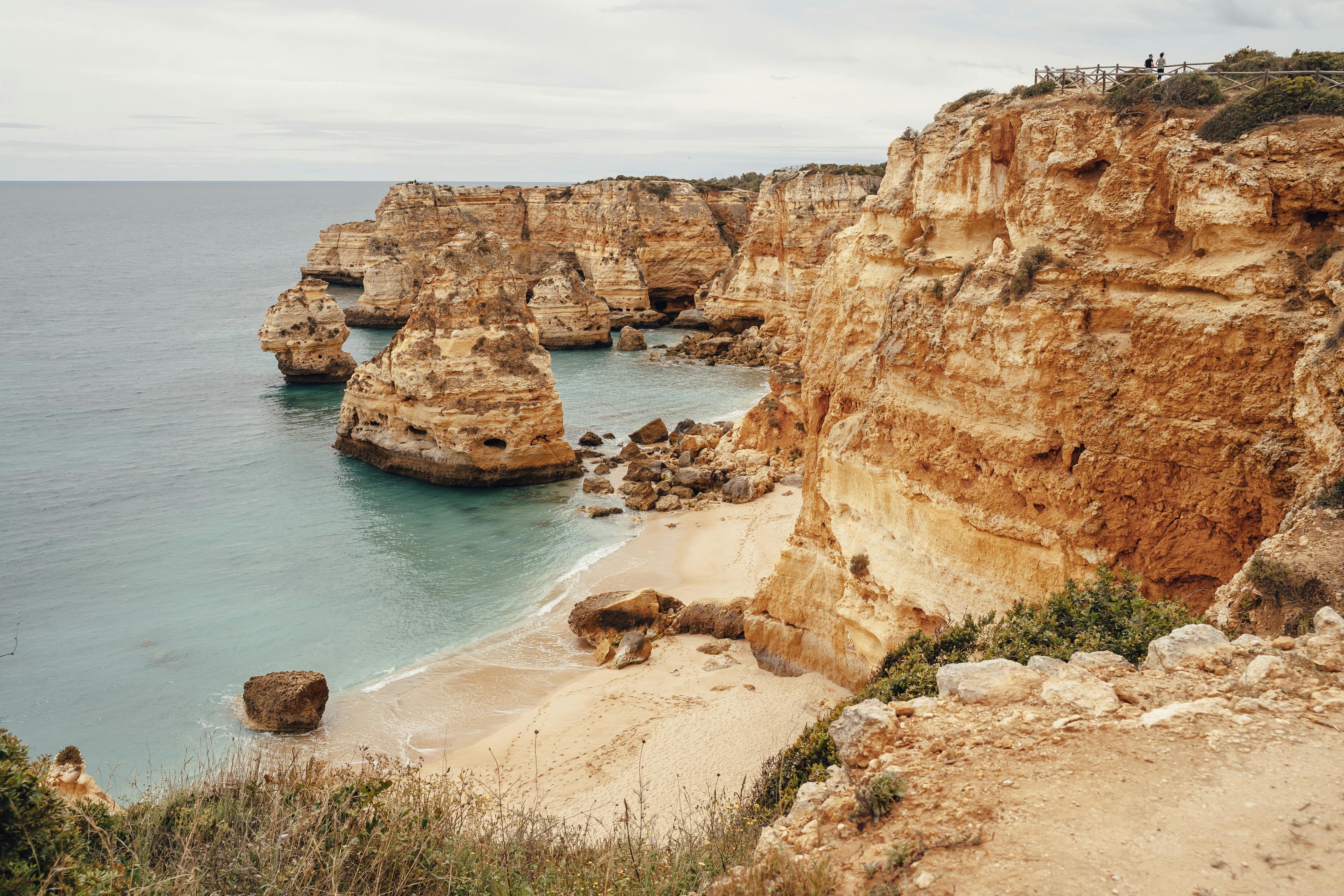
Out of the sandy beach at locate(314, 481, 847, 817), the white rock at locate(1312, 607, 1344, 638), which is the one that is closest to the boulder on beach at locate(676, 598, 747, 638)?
the sandy beach at locate(314, 481, 847, 817)

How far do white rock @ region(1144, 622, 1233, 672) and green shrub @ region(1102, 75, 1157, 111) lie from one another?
7.20 metres

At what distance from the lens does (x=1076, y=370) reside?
10766mm

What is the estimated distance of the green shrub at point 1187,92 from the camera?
10.6m

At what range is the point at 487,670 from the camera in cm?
1944

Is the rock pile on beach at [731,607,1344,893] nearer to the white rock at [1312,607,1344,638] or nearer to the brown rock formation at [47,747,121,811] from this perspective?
the white rock at [1312,607,1344,638]

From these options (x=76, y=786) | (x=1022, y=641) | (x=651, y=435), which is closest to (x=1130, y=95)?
(x=1022, y=641)

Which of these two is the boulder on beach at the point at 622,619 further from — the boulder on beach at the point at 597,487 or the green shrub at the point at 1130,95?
the green shrub at the point at 1130,95

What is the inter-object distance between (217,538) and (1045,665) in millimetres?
26463

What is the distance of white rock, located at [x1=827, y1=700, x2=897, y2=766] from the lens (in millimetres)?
6766

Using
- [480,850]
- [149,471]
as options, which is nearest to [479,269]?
[149,471]

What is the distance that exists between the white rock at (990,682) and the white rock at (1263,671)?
1468 mm

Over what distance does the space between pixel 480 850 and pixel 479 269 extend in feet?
91.2

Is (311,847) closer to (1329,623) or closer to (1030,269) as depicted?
(1329,623)

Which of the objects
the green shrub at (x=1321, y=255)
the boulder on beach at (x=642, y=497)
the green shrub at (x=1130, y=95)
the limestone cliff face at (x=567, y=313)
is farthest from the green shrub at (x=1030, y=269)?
the limestone cliff face at (x=567, y=313)
